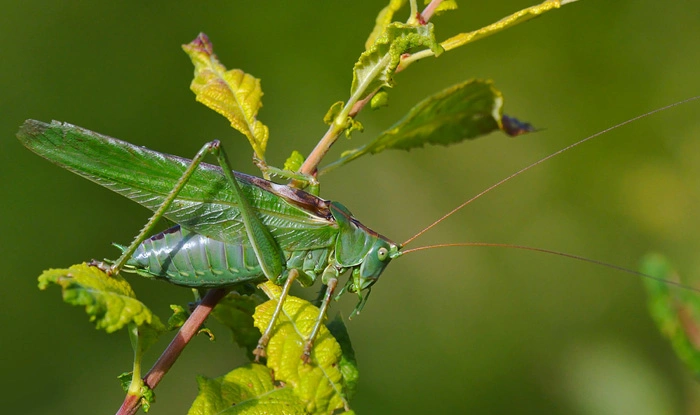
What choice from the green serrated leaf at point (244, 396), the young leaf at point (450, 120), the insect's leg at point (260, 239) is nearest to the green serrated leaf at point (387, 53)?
the young leaf at point (450, 120)

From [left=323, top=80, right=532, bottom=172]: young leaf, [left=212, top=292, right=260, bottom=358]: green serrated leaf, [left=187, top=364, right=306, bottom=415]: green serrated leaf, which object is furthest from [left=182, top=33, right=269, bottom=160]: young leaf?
[left=187, top=364, right=306, bottom=415]: green serrated leaf

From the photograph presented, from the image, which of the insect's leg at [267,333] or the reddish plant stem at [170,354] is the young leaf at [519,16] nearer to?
the insect's leg at [267,333]

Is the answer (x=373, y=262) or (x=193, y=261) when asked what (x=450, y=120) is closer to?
(x=373, y=262)

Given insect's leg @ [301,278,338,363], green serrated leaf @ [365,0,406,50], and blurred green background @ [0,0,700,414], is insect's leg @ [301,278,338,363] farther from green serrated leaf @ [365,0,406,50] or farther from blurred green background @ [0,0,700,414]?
blurred green background @ [0,0,700,414]

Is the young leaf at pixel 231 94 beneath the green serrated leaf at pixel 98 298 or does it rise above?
above

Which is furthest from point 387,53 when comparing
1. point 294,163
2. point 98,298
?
point 98,298

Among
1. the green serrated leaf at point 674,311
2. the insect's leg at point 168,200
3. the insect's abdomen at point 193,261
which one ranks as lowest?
the green serrated leaf at point 674,311
